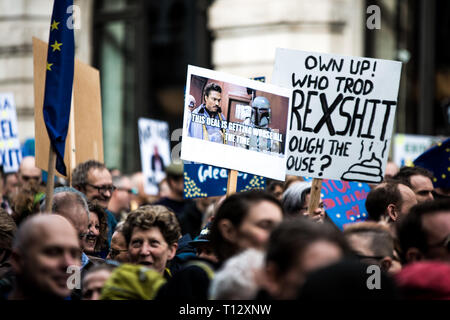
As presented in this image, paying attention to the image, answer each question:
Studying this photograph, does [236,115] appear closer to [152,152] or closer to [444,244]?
[444,244]

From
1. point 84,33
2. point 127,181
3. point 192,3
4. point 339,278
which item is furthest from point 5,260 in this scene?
point 84,33

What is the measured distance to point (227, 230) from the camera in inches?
145

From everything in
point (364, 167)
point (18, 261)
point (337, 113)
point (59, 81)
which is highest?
point (59, 81)

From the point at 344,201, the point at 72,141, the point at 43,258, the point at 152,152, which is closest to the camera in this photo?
the point at 43,258

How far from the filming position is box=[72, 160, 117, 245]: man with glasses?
654 centimetres

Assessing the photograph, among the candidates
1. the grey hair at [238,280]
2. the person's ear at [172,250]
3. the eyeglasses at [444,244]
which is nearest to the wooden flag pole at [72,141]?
the person's ear at [172,250]

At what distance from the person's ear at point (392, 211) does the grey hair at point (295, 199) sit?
663 mm

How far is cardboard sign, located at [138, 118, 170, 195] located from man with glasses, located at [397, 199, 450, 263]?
18.5 feet

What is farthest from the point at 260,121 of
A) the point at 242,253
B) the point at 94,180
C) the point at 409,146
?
the point at 409,146

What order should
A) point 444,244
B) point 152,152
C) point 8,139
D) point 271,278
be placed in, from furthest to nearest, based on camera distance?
point 152,152, point 8,139, point 444,244, point 271,278

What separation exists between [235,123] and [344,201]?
1.63 m

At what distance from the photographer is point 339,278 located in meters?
2.38
